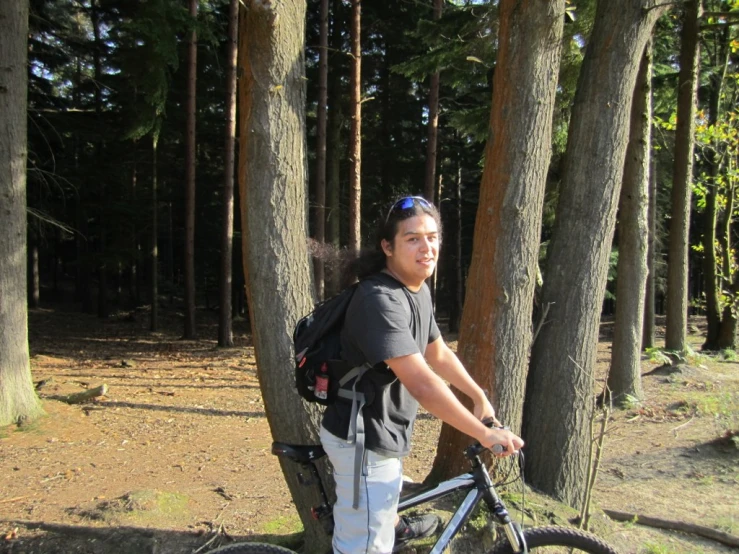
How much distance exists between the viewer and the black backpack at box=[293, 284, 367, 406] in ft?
7.48

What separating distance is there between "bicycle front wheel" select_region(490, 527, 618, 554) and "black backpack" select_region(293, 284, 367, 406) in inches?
44.8

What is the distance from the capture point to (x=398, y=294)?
2.27m

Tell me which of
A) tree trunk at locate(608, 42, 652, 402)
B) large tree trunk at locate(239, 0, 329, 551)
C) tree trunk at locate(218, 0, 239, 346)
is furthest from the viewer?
tree trunk at locate(218, 0, 239, 346)

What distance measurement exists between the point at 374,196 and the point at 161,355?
12.2m

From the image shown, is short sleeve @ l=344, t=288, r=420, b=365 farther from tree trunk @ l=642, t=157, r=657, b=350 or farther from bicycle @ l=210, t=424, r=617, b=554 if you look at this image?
tree trunk @ l=642, t=157, r=657, b=350

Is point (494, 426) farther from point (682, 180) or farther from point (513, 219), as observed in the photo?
point (682, 180)

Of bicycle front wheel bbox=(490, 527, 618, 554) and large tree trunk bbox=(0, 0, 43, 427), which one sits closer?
bicycle front wheel bbox=(490, 527, 618, 554)

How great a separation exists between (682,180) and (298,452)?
10.8 meters

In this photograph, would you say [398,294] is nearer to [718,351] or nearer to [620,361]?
[620,361]

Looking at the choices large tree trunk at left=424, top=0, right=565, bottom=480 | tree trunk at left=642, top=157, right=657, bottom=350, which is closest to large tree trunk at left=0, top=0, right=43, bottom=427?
large tree trunk at left=424, top=0, right=565, bottom=480

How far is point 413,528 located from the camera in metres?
2.59

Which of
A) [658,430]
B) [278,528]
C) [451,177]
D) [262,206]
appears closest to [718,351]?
[658,430]

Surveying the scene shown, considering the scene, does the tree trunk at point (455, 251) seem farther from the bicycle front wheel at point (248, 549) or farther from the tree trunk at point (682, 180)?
the bicycle front wheel at point (248, 549)

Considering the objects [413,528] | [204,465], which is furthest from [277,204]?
[204,465]
